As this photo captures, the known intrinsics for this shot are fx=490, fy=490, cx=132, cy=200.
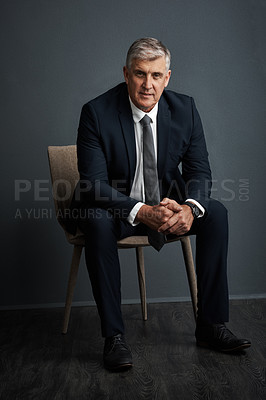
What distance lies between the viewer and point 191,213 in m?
2.06

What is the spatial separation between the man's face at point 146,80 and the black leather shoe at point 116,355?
40.2 inches

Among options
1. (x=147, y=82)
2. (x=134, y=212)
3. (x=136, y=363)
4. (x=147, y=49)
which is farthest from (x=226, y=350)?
(x=147, y=49)

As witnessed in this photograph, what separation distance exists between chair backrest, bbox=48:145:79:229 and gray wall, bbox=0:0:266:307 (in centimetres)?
36

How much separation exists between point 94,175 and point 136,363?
0.81 meters

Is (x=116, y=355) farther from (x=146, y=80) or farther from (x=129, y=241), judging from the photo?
(x=146, y=80)

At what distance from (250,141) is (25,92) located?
1374 millimetres

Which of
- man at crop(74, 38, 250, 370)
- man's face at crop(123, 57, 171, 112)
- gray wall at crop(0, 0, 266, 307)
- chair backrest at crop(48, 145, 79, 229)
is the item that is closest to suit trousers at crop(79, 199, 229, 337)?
man at crop(74, 38, 250, 370)

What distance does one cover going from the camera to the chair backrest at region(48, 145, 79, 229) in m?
2.49

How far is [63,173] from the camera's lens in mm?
2545

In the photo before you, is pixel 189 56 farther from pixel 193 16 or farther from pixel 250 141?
pixel 250 141

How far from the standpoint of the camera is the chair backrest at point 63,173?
8.18 ft

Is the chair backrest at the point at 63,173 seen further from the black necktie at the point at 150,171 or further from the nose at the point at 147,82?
the nose at the point at 147,82

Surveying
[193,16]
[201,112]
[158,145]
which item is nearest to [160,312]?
[158,145]

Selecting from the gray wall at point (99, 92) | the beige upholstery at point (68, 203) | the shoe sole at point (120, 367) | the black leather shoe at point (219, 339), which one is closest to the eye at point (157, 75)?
the beige upholstery at point (68, 203)
